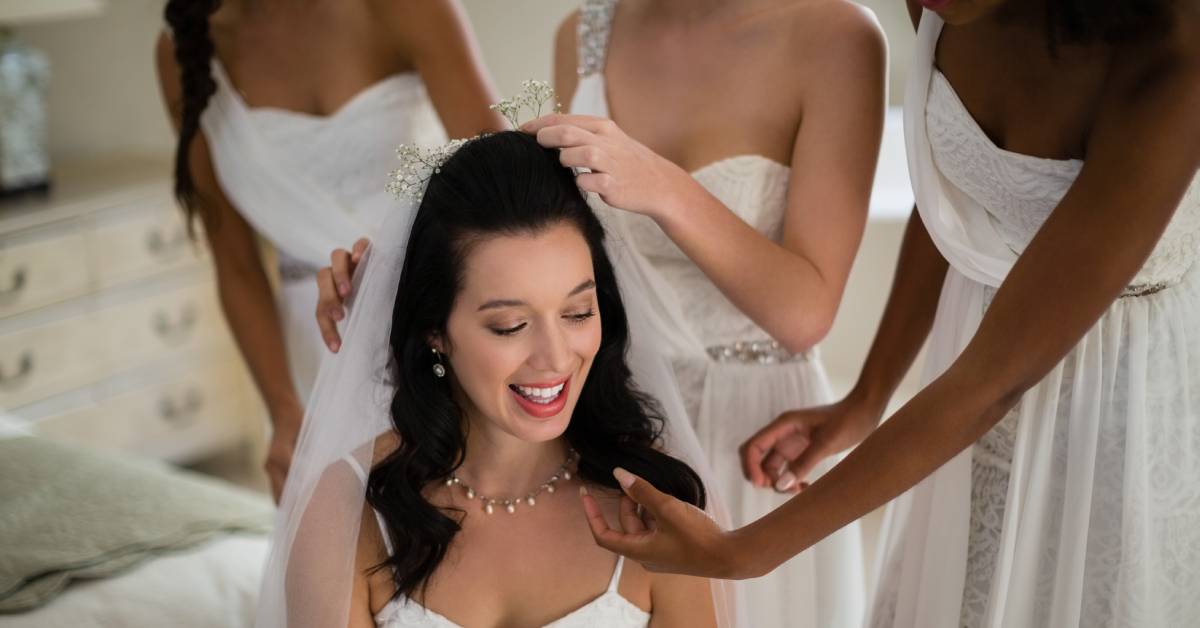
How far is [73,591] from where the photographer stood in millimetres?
1742

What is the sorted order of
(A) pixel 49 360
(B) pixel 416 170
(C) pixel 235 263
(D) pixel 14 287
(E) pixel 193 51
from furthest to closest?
1. (A) pixel 49 360
2. (D) pixel 14 287
3. (C) pixel 235 263
4. (E) pixel 193 51
5. (B) pixel 416 170

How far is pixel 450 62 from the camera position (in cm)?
209

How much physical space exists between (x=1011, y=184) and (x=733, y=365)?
0.60 m

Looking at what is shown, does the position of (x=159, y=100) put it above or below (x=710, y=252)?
below

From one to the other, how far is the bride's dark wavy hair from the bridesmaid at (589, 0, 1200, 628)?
0.22m

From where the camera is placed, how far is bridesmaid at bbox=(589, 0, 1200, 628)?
112 cm

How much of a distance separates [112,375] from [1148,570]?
322 centimetres

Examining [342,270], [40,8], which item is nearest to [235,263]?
[342,270]

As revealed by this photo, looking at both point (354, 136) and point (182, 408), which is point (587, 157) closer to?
point (354, 136)

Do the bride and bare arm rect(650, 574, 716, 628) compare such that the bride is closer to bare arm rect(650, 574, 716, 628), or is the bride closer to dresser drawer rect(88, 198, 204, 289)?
bare arm rect(650, 574, 716, 628)

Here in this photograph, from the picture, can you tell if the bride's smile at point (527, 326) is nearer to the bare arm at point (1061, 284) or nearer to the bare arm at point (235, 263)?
the bare arm at point (1061, 284)

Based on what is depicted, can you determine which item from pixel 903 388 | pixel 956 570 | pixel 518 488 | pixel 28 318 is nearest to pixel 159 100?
pixel 28 318

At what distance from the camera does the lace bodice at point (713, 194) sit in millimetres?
1747

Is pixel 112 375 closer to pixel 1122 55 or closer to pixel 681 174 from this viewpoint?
pixel 681 174
